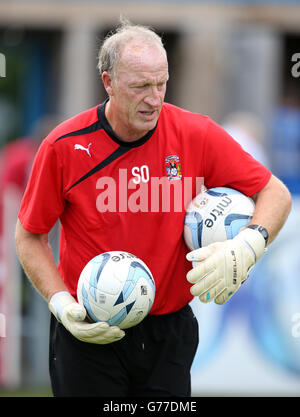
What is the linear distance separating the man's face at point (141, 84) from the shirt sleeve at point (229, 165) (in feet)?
1.39

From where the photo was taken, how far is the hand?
4395mm

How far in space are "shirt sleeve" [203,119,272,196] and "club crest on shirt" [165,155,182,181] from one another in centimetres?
17

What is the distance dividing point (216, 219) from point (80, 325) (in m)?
0.99

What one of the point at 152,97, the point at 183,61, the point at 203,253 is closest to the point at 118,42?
the point at 152,97

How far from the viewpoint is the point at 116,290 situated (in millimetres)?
4379

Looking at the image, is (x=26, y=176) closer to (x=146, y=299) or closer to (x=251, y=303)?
(x=251, y=303)

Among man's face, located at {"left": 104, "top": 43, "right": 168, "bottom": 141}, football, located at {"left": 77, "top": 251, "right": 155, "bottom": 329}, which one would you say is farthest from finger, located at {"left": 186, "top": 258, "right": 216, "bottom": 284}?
man's face, located at {"left": 104, "top": 43, "right": 168, "bottom": 141}

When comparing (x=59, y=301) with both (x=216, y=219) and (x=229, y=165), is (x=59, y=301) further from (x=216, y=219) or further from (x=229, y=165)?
(x=229, y=165)

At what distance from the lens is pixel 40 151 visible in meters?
4.69

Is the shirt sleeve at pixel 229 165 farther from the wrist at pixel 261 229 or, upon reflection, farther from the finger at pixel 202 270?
the finger at pixel 202 270

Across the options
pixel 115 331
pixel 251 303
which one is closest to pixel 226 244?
pixel 115 331

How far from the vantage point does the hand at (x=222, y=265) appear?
173 inches

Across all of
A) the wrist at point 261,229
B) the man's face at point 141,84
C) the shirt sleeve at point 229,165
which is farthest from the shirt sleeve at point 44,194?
the wrist at point 261,229

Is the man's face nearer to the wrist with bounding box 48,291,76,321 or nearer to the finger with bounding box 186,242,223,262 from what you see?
the finger with bounding box 186,242,223,262
